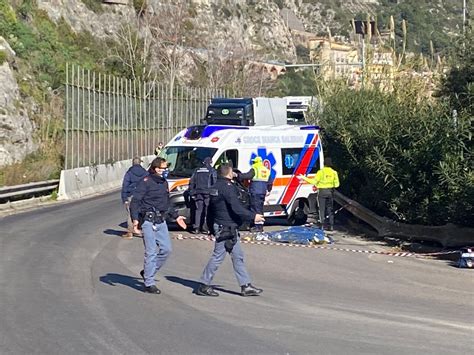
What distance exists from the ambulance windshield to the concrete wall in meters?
10.6

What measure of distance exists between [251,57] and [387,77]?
55.7 meters

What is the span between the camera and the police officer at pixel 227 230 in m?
11.0

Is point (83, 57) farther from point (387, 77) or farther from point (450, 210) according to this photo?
point (450, 210)

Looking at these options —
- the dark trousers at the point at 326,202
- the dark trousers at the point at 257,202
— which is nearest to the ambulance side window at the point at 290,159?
the dark trousers at the point at 326,202

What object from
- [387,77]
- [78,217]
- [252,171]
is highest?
[387,77]

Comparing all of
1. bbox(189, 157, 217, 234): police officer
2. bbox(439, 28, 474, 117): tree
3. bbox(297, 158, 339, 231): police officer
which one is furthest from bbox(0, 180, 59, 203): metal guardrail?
bbox(439, 28, 474, 117): tree

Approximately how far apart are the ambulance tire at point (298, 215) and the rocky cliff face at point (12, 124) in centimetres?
2041

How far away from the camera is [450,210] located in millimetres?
15875

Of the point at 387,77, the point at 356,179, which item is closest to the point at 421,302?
the point at 356,179

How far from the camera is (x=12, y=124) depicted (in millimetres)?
39719

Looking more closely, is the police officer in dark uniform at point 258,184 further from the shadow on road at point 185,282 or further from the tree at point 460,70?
the shadow on road at point 185,282

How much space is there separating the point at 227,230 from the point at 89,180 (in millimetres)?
22186

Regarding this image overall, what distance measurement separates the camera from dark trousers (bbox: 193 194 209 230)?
59.6ft

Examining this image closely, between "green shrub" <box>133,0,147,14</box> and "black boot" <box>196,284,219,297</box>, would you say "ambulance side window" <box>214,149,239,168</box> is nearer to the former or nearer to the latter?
"black boot" <box>196,284,219,297</box>
